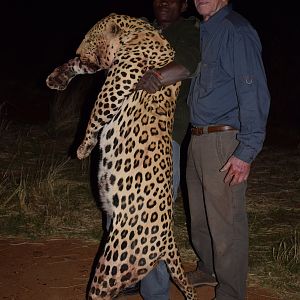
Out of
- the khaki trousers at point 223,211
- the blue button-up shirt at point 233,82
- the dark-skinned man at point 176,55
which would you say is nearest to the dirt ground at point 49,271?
the dark-skinned man at point 176,55

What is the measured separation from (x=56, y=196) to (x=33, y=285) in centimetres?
189

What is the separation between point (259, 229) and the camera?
5.73 metres

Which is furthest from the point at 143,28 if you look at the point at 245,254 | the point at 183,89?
the point at 245,254

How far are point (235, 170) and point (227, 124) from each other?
29 centimetres

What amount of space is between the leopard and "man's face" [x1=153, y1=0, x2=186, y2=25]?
29 centimetres

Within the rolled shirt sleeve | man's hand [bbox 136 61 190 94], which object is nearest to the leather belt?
the rolled shirt sleeve

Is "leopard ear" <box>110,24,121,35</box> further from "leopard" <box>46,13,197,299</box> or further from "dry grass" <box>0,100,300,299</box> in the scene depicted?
"dry grass" <box>0,100,300,299</box>

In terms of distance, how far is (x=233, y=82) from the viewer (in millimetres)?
3459

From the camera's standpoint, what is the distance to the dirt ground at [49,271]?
4227mm

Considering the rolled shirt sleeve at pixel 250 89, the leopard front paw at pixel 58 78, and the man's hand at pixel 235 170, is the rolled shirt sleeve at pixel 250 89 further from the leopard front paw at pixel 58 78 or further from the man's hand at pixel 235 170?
the leopard front paw at pixel 58 78

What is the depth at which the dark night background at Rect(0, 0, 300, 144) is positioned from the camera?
13666mm

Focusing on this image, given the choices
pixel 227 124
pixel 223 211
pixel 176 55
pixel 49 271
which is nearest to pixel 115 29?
pixel 176 55

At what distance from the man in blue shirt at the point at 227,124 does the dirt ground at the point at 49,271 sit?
781 mm

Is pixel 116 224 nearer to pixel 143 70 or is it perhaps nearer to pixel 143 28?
pixel 143 70
